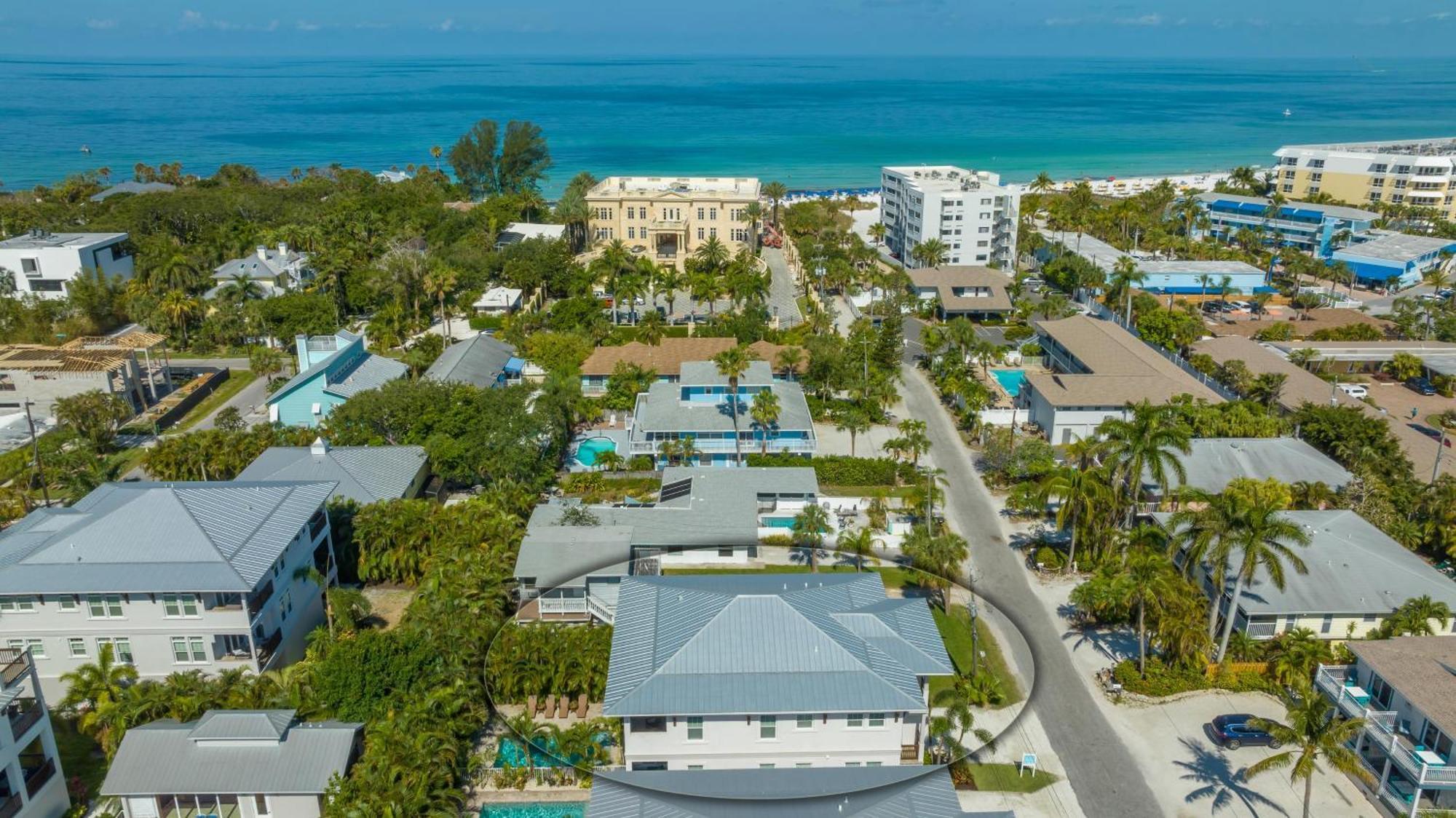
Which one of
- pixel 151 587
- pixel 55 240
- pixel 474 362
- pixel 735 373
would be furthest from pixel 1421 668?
pixel 55 240

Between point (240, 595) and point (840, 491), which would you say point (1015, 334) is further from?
point (240, 595)

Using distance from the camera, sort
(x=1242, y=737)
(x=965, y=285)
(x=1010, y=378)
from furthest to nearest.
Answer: (x=965, y=285)
(x=1010, y=378)
(x=1242, y=737)

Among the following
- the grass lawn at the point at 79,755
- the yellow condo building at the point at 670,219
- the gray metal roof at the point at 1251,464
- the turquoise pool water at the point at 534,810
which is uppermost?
the yellow condo building at the point at 670,219

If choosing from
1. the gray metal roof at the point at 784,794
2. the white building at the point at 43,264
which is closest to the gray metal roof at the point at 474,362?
the gray metal roof at the point at 784,794

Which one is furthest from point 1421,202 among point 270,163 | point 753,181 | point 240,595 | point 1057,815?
point 270,163

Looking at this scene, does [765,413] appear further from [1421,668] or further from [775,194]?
[775,194]

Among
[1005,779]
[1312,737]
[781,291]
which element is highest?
[781,291]

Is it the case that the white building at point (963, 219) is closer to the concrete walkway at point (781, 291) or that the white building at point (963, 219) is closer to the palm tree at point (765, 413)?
the concrete walkway at point (781, 291)
